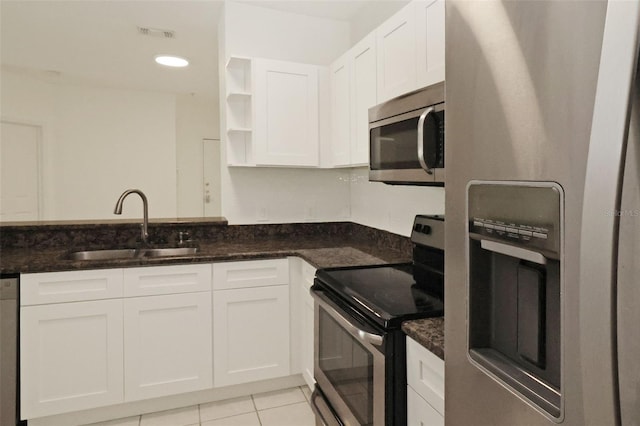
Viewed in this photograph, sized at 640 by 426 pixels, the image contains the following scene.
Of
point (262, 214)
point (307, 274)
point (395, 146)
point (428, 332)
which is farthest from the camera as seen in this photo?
point (262, 214)

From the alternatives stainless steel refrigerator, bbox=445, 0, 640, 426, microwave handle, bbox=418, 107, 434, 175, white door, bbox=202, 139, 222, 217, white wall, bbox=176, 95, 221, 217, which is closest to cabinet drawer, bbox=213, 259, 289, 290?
microwave handle, bbox=418, 107, 434, 175

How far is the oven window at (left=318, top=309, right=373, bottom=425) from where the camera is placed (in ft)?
4.54

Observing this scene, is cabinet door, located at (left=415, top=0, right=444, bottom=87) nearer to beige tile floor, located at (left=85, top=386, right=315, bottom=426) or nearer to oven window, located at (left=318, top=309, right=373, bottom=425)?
oven window, located at (left=318, top=309, right=373, bottom=425)

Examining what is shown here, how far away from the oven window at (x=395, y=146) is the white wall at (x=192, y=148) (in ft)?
15.1

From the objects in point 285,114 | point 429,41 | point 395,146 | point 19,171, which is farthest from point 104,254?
point 19,171

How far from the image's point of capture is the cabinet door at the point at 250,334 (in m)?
2.33

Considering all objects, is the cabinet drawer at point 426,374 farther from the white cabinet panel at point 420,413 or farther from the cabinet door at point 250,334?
the cabinet door at point 250,334

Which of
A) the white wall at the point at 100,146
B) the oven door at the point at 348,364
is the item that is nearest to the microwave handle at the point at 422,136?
the oven door at the point at 348,364

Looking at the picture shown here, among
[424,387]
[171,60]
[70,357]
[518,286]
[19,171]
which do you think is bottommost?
[70,357]

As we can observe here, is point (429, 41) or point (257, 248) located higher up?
point (429, 41)

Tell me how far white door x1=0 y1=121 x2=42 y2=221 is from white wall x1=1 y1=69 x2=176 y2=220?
102mm

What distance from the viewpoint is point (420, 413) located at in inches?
46.0

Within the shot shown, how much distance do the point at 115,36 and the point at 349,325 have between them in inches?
130

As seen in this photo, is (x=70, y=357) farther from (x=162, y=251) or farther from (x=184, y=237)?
(x=184, y=237)
